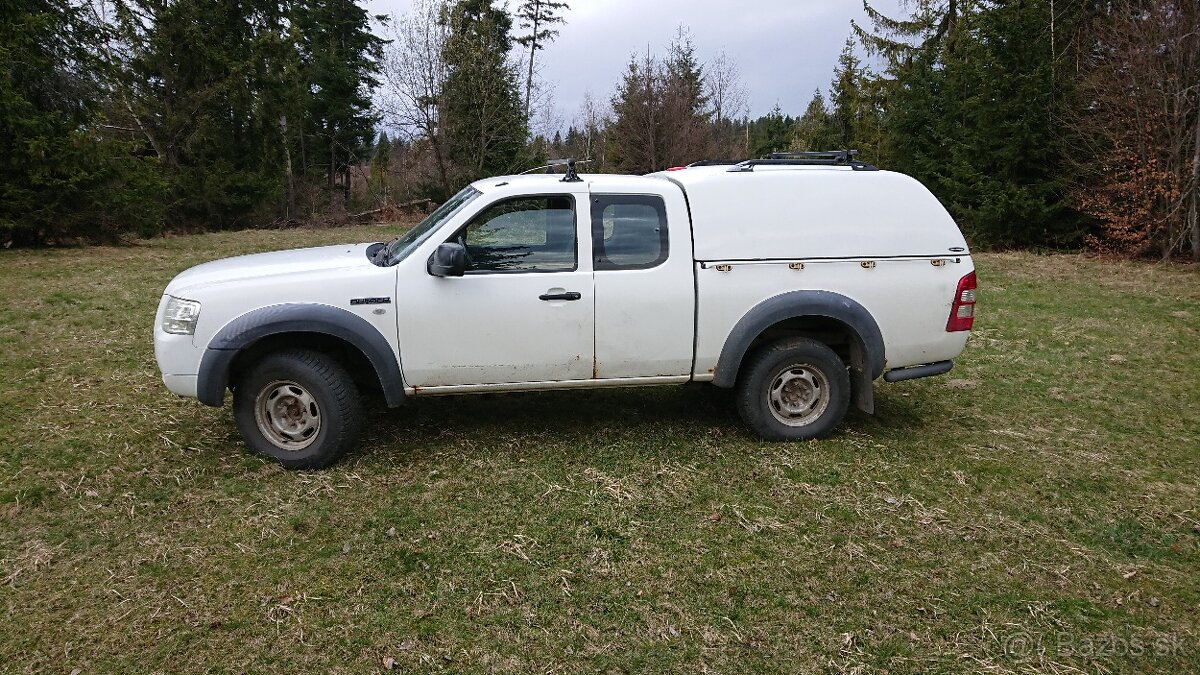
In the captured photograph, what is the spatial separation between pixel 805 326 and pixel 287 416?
3.72 m

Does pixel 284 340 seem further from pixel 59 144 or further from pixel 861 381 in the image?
pixel 59 144

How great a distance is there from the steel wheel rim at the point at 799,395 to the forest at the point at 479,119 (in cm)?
1348

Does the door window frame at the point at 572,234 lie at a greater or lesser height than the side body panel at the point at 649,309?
greater

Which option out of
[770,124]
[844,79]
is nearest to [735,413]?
[844,79]

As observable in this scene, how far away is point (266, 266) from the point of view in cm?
495

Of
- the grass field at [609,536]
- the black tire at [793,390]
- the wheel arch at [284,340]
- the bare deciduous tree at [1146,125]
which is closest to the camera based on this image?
the grass field at [609,536]

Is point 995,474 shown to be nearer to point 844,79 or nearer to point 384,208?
point 384,208

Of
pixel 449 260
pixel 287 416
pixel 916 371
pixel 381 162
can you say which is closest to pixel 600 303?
pixel 449 260

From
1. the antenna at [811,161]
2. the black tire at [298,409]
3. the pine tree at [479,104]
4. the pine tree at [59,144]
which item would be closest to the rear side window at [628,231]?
the antenna at [811,161]

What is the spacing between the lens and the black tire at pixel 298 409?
470 centimetres

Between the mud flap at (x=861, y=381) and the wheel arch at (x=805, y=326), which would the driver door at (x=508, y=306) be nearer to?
the wheel arch at (x=805, y=326)

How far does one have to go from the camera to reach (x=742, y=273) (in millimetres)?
5043

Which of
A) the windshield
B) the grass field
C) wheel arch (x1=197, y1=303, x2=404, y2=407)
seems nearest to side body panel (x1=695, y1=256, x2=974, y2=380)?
the grass field

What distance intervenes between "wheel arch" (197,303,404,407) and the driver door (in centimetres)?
15
